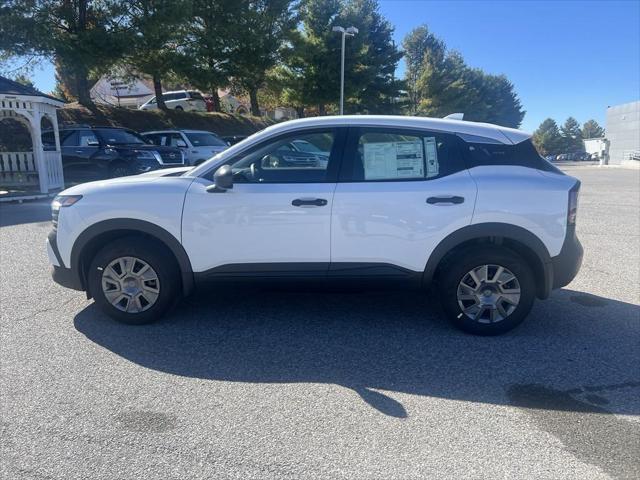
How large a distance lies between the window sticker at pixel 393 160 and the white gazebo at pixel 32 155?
1151 centimetres

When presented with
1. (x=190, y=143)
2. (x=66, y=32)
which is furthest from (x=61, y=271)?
(x=66, y=32)

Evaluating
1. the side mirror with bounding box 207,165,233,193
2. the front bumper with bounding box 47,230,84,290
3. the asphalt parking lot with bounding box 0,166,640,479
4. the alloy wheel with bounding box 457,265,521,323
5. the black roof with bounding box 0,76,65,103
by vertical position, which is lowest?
the asphalt parking lot with bounding box 0,166,640,479

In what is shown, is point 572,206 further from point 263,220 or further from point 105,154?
point 105,154

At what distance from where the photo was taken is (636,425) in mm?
2975

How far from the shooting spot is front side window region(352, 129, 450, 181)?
13.5 ft

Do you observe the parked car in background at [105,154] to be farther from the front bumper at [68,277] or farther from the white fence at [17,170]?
the front bumper at [68,277]

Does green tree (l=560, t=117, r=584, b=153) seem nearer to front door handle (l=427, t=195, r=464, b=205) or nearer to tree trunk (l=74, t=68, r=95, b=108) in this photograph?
tree trunk (l=74, t=68, r=95, b=108)

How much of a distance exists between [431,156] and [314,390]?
2.10 m

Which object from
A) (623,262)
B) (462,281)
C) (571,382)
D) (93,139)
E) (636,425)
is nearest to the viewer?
(636,425)

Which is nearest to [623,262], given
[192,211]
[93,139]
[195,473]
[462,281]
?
[462,281]

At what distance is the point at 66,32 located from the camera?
2141 centimetres

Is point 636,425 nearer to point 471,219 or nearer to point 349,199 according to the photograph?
point 471,219

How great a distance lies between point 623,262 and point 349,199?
471 cm

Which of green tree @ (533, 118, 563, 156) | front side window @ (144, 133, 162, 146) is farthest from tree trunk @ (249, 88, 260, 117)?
green tree @ (533, 118, 563, 156)
